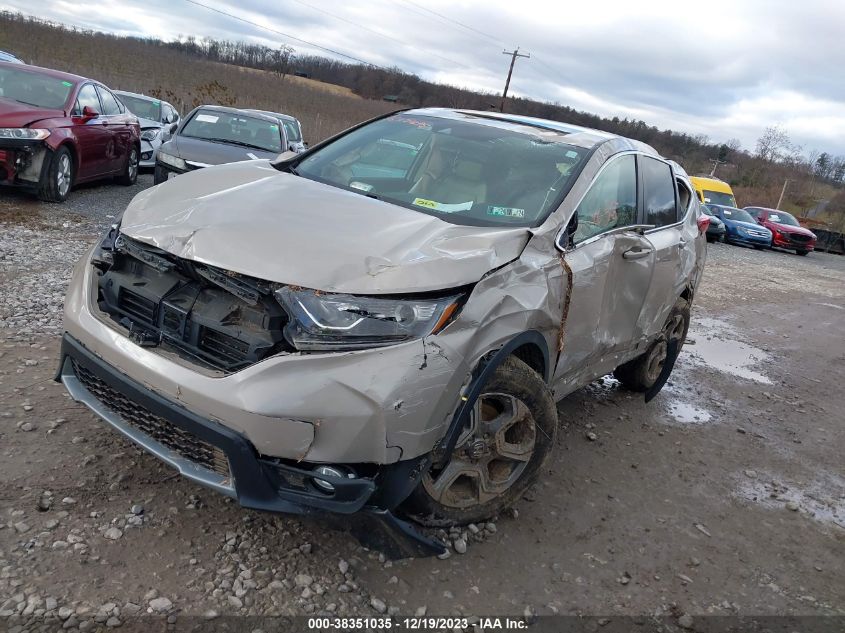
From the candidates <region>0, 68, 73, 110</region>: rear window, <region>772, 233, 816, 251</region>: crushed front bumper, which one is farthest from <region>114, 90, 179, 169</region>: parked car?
<region>772, 233, 816, 251</region>: crushed front bumper

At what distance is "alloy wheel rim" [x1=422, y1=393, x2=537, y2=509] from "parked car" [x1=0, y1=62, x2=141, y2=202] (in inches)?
292

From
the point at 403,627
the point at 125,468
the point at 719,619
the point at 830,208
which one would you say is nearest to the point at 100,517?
the point at 125,468

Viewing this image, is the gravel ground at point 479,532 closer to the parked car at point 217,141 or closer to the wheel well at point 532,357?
the wheel well at point 532,357

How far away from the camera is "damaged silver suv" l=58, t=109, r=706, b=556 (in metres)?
2.38

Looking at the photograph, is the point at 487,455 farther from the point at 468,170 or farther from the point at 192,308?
the point at 468,170

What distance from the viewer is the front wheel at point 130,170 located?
11023mm

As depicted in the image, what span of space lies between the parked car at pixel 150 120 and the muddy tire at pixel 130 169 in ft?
6.18

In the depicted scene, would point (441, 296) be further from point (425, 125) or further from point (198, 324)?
point (425, 125)

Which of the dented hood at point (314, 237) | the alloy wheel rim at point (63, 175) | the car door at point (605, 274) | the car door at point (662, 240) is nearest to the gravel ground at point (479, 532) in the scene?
the car door at point (605, 274)

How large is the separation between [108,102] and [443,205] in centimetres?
888

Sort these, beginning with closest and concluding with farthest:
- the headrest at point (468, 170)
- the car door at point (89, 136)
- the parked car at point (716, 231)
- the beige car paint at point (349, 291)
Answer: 1. the beige car paint at point (349, 291)
2. the headrest at point (468, 170)
3. the car door at point (89, 136)
4. the parked car at point (716, 231)

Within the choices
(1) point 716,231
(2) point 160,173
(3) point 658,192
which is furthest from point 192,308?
(1) point 716,231

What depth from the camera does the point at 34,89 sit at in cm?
881

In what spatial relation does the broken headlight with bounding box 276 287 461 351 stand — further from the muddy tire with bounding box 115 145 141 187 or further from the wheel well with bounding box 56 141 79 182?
the muddy tire with bounding box 115 145 141 187
